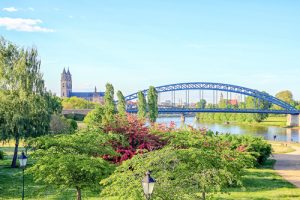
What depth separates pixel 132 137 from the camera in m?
22.0

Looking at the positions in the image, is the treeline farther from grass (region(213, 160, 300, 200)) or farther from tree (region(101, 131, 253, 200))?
tree (region(101, 131, 253, 200))

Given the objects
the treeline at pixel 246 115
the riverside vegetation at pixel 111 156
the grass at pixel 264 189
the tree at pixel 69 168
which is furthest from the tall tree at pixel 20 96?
the treeline at pixel 246 115

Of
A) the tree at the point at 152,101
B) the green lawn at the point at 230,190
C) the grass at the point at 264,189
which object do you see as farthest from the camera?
the tree at the point at 152,101

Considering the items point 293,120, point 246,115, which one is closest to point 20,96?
point 293,120

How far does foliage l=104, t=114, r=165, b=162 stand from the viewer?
69.6 ft

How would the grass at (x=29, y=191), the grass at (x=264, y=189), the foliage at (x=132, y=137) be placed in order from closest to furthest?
the grass at (x=29, y=191) < the grass at (x=264, y=189) < the foliage at (x=132, y=137)

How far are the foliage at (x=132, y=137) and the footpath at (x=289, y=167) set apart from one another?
29.2 ft

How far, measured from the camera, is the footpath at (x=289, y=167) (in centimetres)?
2650

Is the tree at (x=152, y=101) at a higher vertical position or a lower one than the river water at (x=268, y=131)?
higher

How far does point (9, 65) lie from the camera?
94.3ft

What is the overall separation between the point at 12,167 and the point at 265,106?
4289 inches

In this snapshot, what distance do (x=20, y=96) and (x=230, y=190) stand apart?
15.1 meters

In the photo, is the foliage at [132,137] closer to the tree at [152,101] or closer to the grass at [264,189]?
the grass at [264,189]

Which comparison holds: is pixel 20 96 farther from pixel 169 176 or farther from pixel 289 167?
pixel 289 167
